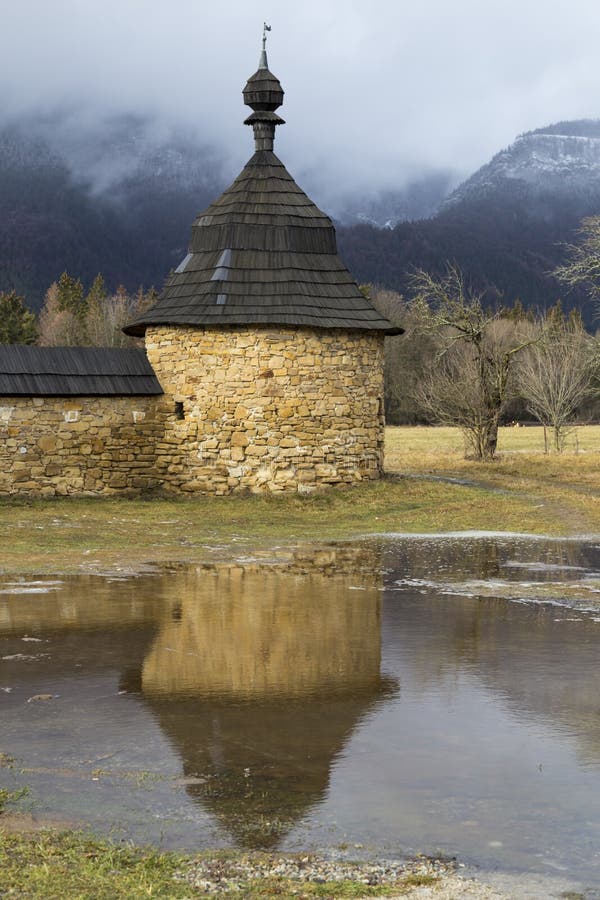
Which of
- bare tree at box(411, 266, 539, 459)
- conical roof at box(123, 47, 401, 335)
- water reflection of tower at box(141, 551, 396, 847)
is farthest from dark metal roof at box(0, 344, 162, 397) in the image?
bare tree at box(411, 266, 539, 459)

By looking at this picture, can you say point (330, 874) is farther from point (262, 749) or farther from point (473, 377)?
point (473, 377)

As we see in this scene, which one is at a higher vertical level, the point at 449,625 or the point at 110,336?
the point at 110,336

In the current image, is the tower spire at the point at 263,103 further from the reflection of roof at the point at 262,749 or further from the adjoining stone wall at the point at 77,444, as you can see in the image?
the reflection of roof at the point at 262,749

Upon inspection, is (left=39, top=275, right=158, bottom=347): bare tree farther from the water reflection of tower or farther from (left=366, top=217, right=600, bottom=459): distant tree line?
the water reflection of tower

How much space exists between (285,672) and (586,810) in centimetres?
346

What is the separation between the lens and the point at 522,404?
8900cm

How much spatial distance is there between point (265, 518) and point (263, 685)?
39.5ft

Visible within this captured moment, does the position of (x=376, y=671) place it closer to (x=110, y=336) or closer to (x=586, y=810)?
(x=586, y=810)

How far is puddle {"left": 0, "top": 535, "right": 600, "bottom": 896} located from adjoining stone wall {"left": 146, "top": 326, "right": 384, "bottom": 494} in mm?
9589

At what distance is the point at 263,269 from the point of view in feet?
80.1

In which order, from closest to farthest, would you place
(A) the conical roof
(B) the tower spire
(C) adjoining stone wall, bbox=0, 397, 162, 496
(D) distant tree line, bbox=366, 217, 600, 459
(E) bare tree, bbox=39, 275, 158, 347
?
(C) adjoining stone wall, bbox=0, 397, 162, 496, (A) the conical roof, (B) the tower spire, (D) distant tree line, bbox=366, 217, 600, 459, (E) bare tree, bbox=39, 275, 158, 347

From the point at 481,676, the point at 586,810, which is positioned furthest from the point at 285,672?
the point at 586,810

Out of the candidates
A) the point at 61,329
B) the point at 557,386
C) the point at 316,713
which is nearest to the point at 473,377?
the point at 557,386

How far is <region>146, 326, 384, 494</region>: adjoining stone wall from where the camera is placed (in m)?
23.2
